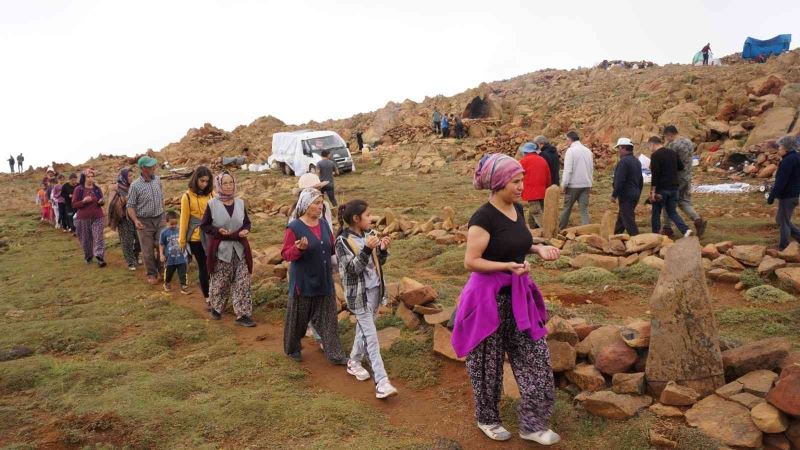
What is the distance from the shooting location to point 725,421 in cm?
350

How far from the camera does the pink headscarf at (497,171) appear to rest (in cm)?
343

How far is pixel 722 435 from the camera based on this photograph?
3.43 m

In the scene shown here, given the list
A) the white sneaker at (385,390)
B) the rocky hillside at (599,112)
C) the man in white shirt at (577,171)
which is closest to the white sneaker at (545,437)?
the white sneaker at (385,390)

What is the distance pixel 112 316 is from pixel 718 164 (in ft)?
52.0

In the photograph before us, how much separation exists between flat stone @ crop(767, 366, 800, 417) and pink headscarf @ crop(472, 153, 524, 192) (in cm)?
206

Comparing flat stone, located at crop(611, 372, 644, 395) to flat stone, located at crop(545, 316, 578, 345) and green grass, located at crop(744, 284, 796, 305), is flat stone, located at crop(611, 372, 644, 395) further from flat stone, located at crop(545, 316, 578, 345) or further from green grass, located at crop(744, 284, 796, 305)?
green grass, located at crop(744, 284, 796, 305)

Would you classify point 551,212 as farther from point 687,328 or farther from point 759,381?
point 759,381

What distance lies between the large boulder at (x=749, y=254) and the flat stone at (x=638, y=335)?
12.3 feet

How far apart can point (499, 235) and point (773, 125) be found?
16.9 metres

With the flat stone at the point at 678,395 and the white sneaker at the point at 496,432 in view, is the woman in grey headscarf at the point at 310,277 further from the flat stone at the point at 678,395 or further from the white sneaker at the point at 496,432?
the flat stone at the point at 678,395

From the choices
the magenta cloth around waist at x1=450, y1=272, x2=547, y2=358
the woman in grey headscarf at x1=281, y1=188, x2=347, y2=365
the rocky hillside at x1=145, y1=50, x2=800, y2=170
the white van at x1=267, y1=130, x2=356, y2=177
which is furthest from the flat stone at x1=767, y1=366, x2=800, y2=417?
the white van at x1=267, y1=130, x2=356, y2=177

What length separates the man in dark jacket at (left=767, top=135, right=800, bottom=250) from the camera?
7.55 metres

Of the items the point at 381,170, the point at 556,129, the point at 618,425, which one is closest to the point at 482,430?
the point at 618,425

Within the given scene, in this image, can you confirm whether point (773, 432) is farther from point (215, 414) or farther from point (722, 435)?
point (215, 414)
